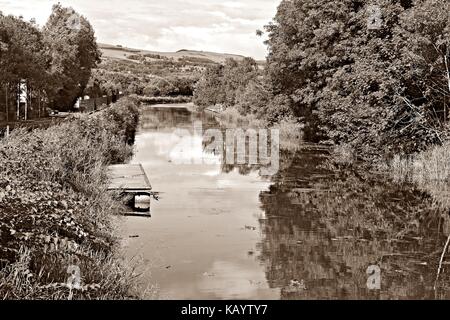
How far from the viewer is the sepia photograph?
8023 millimetres

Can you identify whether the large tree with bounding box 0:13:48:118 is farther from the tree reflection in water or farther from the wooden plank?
the tree reflection in water

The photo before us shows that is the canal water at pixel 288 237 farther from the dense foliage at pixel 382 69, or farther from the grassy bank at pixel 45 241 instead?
the dense foliage at pixel 382 69

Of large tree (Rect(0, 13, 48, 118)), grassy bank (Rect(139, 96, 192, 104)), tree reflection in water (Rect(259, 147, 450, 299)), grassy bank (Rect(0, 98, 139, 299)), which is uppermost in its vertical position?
large tree (Rect(0, 13, 48, 118))

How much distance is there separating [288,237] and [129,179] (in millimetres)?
5915

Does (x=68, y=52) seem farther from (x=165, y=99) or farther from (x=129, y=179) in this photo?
(x=165, y=99)

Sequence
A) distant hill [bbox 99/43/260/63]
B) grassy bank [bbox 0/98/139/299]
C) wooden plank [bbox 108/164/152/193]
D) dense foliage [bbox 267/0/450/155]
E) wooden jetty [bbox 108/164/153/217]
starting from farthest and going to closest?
distant hill [bbox 99/43/260/63], dense foliage [bbox 267/0/450/155], wooden plank [bbox 108/164/152/193], wooden jetty [bbox 108/164/153/217], grassy bank [bbox 0/98/139/299]

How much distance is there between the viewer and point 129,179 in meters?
16.8

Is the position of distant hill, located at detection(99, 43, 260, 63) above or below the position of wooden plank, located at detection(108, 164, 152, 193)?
above

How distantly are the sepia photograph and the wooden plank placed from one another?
11 cm

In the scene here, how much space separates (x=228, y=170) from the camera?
23.0m

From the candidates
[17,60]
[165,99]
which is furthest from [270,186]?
[165,99]

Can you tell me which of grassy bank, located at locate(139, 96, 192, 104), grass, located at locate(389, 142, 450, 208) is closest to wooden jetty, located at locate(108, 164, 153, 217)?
grass, located at locate(389, 142, 450, 208)

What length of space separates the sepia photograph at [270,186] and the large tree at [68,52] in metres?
5.40
